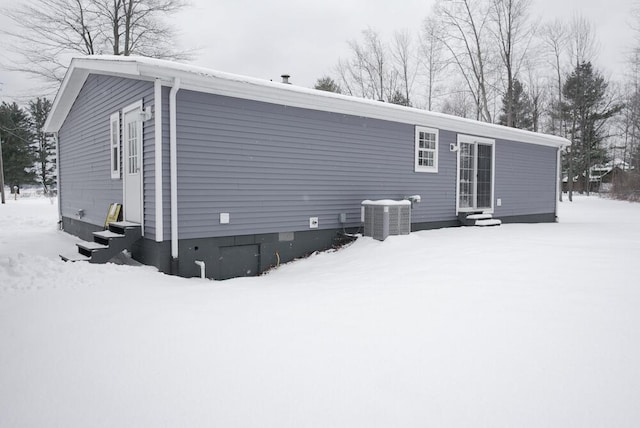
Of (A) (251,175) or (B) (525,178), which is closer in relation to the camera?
(A) (251,175)

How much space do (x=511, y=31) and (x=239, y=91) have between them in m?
21.8

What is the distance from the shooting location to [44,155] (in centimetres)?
3738

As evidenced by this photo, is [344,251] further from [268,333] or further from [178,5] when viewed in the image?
[178,5]

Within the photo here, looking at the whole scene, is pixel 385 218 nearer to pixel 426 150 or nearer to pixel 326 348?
pixel 426 150

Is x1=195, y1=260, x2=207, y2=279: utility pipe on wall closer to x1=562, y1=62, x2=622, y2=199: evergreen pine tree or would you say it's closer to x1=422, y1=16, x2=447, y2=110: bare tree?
x1=422, y1=16, x2=447, y2=110: bare tree

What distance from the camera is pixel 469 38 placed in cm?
2336

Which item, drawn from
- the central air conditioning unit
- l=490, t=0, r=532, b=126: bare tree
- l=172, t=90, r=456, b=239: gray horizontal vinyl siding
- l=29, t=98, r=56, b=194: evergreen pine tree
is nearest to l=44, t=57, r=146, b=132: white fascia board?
l=172, t=90, r=456, b=239: gray horizontal vinyl siding

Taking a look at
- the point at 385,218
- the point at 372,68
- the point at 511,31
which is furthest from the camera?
the point at 372,68

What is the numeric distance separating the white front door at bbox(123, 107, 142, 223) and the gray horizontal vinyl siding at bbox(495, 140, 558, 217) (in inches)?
356

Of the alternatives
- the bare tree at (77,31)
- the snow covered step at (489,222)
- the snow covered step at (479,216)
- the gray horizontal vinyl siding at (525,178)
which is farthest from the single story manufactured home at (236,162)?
the bare tree at (77,31)

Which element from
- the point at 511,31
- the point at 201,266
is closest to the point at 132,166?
the point at 201,266

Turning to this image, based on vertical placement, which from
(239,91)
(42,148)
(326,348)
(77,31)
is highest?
(77,31)

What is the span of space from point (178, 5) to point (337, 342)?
2149 cm

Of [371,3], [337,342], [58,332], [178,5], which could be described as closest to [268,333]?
[337,342]
